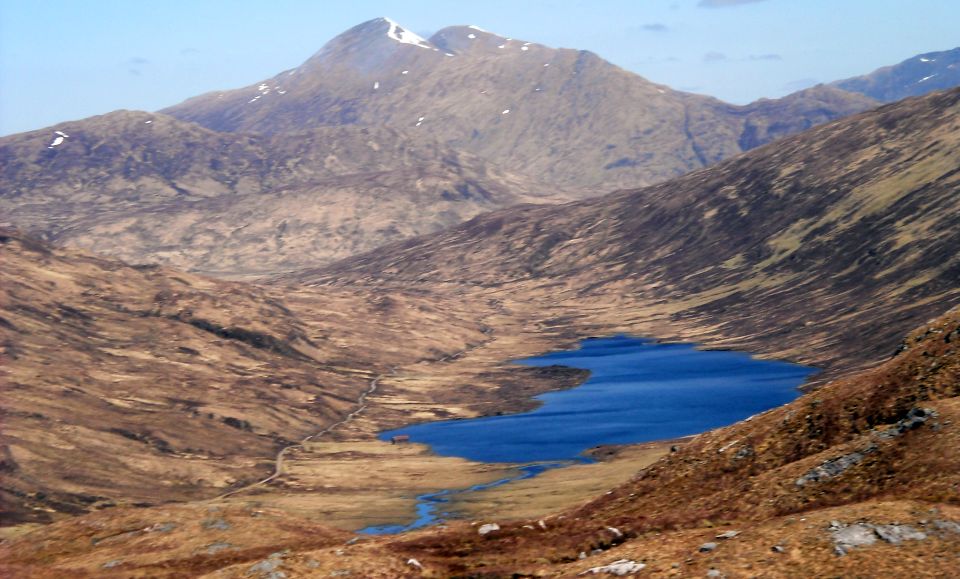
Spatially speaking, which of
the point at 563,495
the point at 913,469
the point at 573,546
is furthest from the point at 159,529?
the point at 563,495

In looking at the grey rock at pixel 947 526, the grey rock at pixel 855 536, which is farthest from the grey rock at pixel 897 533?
the grey rock at pixel 947 526

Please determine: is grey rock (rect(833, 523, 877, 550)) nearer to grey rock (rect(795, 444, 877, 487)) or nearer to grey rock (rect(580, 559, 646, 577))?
grey rock (rect(580, 559, 646, 577))

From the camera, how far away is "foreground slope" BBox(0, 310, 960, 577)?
52.7 metres

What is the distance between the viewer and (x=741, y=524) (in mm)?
61875

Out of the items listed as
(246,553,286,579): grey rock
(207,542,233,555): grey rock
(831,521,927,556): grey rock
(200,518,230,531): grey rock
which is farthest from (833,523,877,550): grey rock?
(200,518,230,531): grey rock

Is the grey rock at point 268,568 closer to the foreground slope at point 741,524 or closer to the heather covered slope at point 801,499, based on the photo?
the foreground slope at point 741,524

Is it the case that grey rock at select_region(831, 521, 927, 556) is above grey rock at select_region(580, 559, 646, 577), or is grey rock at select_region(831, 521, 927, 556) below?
above

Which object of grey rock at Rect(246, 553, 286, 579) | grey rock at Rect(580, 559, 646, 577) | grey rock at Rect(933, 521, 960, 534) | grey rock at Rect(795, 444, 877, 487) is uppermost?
grey rock at Rect(933, 521, 960, 534)

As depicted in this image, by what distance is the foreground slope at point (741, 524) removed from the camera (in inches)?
2076

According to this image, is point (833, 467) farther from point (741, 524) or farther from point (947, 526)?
point (947, 526)

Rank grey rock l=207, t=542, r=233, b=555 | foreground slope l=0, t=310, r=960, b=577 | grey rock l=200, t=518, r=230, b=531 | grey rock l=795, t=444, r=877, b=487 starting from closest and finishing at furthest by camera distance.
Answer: foreground slope l=0, t=310, r=960, b=577 < grey rock l=795, t=444, r=877, b=487 < grey rock l=207, t=542, r=233, b=555 < grey rock l=200, t=518, r=230, b=531

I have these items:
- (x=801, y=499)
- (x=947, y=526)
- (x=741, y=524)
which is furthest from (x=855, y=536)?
(x=801, y=499)

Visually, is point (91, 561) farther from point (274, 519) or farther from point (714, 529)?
point (714, 529)

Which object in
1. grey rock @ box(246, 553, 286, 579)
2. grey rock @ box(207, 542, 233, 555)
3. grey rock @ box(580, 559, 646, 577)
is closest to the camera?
grey rock @ box(580, 559, 646, 577)
